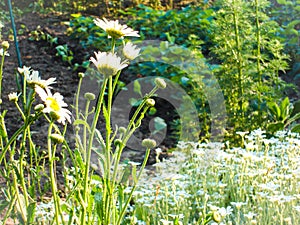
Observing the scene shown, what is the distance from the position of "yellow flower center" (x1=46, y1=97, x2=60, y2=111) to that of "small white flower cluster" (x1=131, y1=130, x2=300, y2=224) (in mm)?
1053

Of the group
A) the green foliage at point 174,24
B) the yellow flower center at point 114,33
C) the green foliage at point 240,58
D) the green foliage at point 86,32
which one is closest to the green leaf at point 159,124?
the green foliage at point 240,58

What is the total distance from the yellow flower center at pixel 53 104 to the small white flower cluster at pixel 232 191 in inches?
41.5

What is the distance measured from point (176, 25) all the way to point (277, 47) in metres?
1.49

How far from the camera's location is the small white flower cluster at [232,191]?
233 cm

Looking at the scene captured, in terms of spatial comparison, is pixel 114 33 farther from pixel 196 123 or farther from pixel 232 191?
pixel 196 123

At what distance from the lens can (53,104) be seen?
1232 millimetres

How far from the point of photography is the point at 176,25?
16.8ft

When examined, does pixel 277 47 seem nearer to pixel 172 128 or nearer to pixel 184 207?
pixel 172 128

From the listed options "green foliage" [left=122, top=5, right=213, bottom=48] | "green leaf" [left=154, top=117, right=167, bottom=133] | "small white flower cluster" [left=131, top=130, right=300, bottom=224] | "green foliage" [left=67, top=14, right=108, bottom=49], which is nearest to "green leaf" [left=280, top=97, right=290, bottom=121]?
"small white flower cluster" [left=131, top=130, right=300, bottom=224]

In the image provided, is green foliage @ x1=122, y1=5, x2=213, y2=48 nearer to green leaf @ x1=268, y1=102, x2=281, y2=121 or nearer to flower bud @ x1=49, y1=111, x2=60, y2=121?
green leaf @ x1=268, y1=102, x2=281, y2=121

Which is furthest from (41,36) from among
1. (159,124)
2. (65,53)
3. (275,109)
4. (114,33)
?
(114,33)

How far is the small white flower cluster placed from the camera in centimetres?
233

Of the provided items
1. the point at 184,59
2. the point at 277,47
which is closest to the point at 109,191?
the point at 277,47

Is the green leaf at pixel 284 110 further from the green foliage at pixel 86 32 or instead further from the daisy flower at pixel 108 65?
the daisy flower at pixel 108 65
